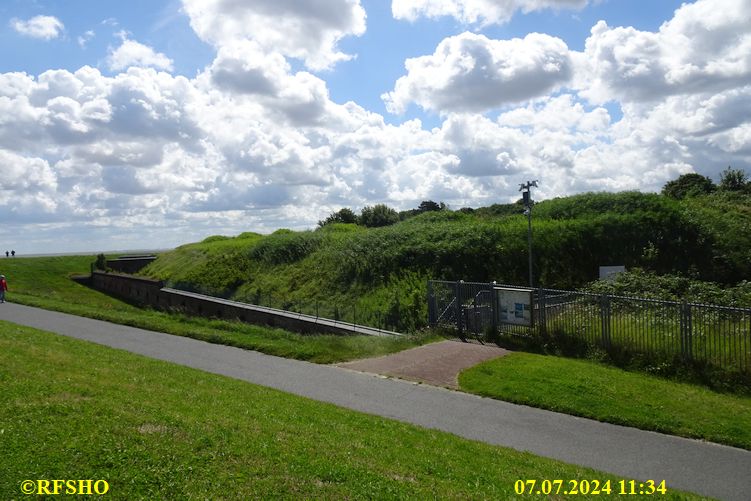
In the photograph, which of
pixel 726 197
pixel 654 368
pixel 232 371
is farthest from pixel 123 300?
pixel 726 197

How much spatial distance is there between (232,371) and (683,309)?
962cm

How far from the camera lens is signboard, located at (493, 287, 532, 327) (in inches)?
539

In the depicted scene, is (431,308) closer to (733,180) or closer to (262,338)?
(262,338)

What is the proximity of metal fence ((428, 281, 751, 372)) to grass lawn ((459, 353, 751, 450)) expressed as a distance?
74 centimetres

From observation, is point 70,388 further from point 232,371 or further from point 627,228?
point 627,228

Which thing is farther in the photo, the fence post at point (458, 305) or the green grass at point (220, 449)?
the fence post at point (458, 305)

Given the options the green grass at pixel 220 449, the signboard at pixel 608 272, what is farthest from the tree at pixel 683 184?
the green grass at pixel 220 449

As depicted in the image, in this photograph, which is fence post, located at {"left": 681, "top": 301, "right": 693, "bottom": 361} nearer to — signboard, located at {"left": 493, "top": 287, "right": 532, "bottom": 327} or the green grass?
signboard, located at {"left": 493, "top": 287, "right": 532, "bottom": 327}

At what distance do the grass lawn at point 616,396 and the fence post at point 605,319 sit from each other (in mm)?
659

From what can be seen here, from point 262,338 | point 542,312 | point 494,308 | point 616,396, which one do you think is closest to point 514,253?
point 494,308

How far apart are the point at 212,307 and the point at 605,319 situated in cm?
1798

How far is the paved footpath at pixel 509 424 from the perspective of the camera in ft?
22.7

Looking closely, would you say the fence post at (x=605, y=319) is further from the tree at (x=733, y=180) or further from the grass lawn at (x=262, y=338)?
the tree at (x=733, y=180)

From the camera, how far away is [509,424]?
871cm
